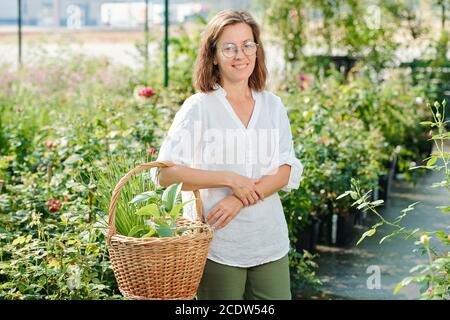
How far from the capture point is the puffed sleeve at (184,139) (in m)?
2.65

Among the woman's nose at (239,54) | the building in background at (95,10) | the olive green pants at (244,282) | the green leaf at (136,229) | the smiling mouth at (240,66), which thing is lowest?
the olive green pants at (244,282)

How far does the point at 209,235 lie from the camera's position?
8.09 feet

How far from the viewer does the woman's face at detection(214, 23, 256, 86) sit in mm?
2725

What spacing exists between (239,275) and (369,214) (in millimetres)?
3654

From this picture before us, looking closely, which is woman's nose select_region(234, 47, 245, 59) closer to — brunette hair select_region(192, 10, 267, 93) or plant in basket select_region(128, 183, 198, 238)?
brunette hair select_region(192, 10, 267, 93)

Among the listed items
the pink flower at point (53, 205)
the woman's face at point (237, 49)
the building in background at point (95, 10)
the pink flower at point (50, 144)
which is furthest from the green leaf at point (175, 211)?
the building in background at point (95, 10)

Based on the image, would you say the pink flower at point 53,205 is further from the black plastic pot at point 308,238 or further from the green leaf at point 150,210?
the black plastic pot at point 308,238

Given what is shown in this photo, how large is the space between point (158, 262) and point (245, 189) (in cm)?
39

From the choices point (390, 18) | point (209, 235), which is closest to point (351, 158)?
point (209, 235)

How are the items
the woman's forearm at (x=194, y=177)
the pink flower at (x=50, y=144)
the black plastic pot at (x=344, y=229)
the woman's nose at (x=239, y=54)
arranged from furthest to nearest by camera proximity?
the black plastic pot at (x=344, y=229) → the pink flower at (x=50, y=144) → the woman's nose at (x=239, y=54) → the woman's forearm at (x=194, y=177)

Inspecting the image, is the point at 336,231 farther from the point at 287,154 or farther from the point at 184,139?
the point at 184,139

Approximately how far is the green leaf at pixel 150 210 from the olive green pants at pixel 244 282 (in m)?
0.32

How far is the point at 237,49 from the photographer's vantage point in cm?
273
